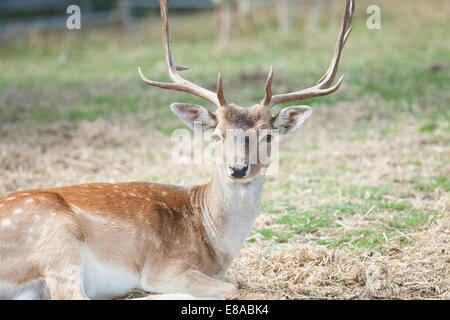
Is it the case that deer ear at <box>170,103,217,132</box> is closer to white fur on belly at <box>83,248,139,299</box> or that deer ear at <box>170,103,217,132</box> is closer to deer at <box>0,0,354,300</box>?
deer at <box>0,0,354,300</box>

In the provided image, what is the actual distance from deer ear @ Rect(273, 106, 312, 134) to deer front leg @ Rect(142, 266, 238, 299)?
4.35 ft

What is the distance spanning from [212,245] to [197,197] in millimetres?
499

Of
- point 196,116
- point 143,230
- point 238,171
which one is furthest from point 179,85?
point 143,230

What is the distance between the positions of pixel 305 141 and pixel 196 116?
4.39m

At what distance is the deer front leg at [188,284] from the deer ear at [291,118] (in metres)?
1.33

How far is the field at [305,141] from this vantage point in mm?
5102

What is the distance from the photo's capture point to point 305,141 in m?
9.12

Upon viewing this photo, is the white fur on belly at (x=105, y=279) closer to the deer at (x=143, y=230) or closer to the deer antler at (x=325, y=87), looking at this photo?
the deer at (x=143, y=230)

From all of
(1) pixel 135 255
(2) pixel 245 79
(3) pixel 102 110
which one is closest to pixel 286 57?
(2) pixel 245 79

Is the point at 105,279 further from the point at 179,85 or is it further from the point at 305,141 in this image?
the point at 305,141

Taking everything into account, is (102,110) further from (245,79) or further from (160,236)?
(160,236)

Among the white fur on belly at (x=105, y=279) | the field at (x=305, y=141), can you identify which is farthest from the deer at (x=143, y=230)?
the field at (x=305, y=141)

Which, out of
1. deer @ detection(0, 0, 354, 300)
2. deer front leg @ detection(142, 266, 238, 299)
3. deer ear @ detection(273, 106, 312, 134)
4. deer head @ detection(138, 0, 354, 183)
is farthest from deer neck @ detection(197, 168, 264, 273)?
deer ear @ detection(273, 106, 312, 134)

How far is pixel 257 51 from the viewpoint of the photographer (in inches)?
632
